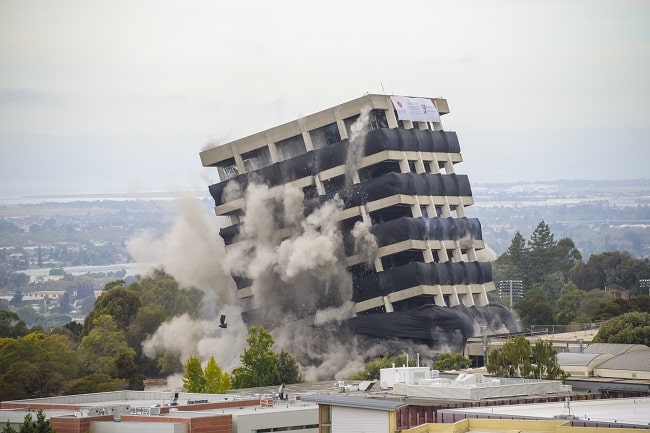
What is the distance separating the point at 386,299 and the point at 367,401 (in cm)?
8496

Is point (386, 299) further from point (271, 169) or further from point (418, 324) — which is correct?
point (271, 169)

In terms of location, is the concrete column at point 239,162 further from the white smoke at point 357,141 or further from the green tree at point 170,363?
the green tree at point 170,363

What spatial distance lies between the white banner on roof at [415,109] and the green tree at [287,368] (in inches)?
1069

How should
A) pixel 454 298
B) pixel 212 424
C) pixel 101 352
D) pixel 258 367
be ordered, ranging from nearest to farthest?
pixel 212 424, pixel 258 367, pixel 454 298, pixel 101 352

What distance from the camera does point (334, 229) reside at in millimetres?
173375

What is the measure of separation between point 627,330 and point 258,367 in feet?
114

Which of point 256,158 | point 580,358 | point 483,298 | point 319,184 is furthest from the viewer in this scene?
point 256,158

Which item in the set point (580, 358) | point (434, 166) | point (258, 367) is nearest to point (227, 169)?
point (434, 166)

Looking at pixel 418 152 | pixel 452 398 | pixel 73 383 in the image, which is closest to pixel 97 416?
pixel 452 398

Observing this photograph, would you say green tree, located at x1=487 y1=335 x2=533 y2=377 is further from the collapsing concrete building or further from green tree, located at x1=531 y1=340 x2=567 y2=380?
the collapsing concrete building

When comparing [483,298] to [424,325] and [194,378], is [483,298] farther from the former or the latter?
[194,378]

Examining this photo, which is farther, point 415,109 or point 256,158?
point 256,158

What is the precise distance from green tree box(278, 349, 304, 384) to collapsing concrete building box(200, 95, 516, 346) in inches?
522

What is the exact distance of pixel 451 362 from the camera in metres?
157
